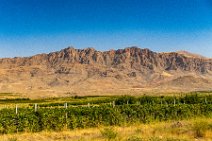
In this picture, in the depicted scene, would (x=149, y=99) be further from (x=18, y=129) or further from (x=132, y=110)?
(x=18, y=129)

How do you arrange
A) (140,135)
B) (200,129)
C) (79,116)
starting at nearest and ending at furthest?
(200,129) → (140,135) → (79,116)

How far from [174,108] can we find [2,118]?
56.7 feet

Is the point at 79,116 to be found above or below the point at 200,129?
above

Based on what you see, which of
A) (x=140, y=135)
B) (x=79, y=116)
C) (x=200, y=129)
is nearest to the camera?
(x=200, y=129)

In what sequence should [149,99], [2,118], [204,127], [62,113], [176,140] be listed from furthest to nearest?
1. [149,99]
2. [62,113]
3. [2,118]
4. [204,127]
5. [176,140]

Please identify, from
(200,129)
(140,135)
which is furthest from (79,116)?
(200,129)

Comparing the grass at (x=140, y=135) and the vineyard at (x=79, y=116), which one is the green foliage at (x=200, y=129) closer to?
the grass at (x=140, y=135)

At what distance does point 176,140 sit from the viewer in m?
19.4

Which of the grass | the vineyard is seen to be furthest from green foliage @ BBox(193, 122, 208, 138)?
the vineyard

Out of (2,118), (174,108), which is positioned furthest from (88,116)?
(174,108)

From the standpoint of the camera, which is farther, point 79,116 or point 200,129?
point 79,116

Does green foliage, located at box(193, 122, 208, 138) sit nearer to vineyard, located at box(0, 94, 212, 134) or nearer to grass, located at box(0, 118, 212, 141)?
grass, located at box(0, 118, 212, 141)

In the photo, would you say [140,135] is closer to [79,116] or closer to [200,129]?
[200,129]

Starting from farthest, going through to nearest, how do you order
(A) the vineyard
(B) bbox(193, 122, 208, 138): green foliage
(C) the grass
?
(A) the vineyard, (B) bbox(193, 122, 208, 138): green foliage, (C) the grass
